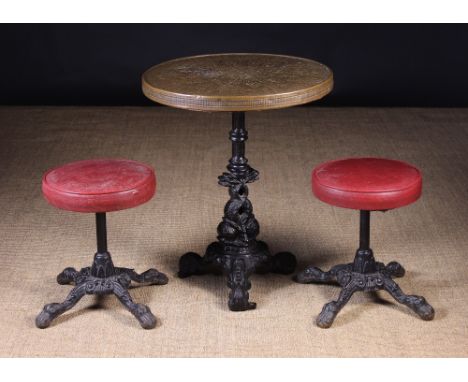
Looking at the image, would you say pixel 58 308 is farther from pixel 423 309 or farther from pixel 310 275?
pixel 423 309

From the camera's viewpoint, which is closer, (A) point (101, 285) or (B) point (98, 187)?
(B) point (98, 187)

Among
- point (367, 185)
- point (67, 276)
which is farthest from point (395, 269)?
point (67, 276)

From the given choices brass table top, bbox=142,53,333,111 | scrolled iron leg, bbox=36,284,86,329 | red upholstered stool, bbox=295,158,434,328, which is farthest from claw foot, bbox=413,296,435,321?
scrolled iron leg, bbox=36,284,86,329

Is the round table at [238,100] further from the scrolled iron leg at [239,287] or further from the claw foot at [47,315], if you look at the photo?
the claw foot at [47,315]

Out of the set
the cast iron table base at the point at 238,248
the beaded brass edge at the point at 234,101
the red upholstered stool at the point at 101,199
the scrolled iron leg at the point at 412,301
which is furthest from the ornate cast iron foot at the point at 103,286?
the scrolled iron leg at the point at 412,301

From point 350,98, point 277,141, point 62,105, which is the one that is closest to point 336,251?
point 277,141

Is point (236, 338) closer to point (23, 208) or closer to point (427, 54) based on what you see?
point (23, 208)

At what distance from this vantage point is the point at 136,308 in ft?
12.4

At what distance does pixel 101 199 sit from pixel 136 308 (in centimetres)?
45

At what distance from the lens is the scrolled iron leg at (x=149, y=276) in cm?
407

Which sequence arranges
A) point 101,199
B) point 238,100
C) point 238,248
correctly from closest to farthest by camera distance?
point 238,100, point 101,199, point 238,248

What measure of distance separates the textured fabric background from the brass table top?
0.84 m

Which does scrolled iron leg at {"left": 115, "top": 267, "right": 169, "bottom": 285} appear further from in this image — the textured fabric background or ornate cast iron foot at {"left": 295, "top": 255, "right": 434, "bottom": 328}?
ornate cast iron foot at {"left": 295, "top": 255, "right": 434, "bottom": 328}

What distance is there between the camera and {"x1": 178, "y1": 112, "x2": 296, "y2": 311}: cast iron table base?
3900mm
